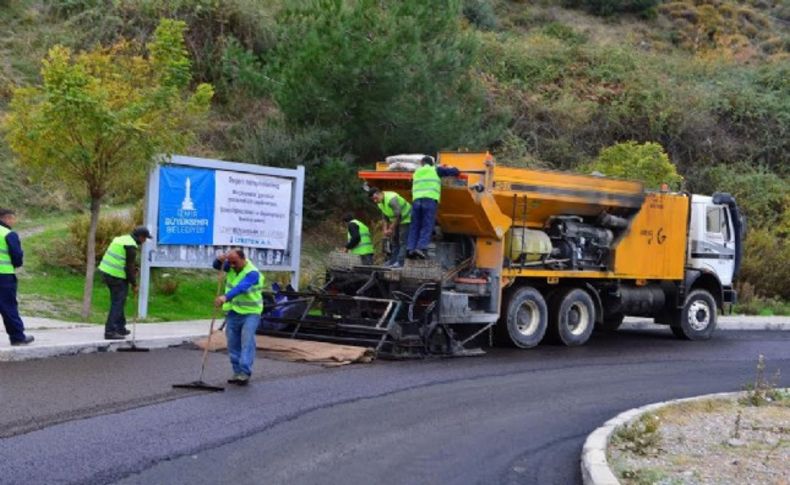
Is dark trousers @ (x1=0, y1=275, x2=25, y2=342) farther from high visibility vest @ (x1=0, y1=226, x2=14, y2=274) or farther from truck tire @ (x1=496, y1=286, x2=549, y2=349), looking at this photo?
truck tire @ (x1=496, y1=286, x2=549, y2=349)

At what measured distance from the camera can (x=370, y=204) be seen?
21.1 metres

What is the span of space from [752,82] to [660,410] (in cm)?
3033

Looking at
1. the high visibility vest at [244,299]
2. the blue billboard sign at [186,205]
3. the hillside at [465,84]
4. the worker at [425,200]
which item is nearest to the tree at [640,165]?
the hillside at [465,84]

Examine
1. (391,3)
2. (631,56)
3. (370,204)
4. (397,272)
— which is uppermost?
(631,56)

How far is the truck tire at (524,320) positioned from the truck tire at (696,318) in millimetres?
3487

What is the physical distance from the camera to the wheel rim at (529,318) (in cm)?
1545

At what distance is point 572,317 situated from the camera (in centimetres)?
1638

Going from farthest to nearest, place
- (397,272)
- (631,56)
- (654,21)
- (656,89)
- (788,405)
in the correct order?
(654,21) → (631,56) → (656,89) → (397,272) → (788,405)

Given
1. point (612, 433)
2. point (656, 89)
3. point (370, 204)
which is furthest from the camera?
point (656, 89)

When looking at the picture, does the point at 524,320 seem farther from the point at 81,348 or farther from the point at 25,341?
the point at 25,341

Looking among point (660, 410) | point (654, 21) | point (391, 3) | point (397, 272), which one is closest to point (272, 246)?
point (397, 272)

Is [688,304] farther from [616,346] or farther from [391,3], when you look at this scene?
[391,3]

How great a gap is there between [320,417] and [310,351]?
345 cm

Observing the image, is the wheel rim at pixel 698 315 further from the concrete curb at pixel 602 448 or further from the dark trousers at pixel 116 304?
the dark trousers at pixel 116 304
